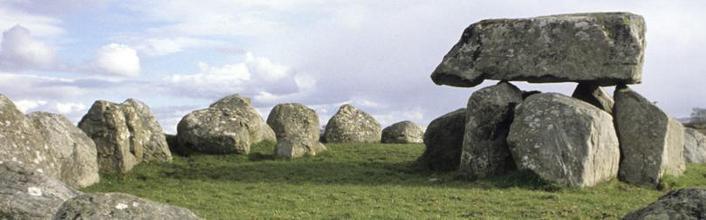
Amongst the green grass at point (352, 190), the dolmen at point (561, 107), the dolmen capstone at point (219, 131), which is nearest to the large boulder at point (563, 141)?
the dolmen at point (561, 107)

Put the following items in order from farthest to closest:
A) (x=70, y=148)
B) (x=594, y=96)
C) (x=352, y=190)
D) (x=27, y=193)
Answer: (x=594, y=96) → (x=70, y=148) → (x=352, y=190) → (x=27, y=193)

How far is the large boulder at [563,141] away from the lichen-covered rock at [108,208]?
1775cm

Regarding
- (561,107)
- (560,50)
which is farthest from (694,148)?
(561,107)

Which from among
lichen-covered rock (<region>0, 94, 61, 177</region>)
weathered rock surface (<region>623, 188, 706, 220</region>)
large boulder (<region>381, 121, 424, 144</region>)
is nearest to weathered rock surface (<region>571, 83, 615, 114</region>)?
large boulder (<region>381, 121, 424, 144</region>)

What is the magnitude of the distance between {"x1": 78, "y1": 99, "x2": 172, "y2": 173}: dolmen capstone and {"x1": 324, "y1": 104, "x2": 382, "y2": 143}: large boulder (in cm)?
1241

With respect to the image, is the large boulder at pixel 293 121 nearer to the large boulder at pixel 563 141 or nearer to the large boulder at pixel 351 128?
the large boulder at pixel 351 128

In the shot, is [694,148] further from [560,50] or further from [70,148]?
[70,148]

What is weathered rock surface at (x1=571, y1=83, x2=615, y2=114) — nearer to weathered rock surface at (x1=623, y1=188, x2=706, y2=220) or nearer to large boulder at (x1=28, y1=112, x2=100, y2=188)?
large boulder at (x1=28, y1=112, x2=100, y2=188)

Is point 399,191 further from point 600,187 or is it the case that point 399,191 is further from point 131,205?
point 131,205

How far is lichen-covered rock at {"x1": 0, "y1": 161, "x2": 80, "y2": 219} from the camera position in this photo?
40.8 feet

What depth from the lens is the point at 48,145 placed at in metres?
24.5

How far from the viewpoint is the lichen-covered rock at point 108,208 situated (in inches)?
365

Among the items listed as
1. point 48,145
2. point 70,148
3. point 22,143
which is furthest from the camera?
point 70,148

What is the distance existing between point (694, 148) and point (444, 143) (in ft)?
50.6
